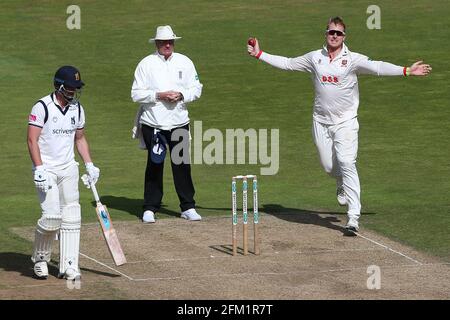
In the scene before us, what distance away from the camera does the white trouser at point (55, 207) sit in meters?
12.8

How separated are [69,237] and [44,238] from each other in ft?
1.08

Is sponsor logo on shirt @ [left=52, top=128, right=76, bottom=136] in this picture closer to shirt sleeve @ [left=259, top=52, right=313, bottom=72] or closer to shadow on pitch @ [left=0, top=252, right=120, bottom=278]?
shadow on pitch @ [left=0, top=252, right=120, bottom=278]

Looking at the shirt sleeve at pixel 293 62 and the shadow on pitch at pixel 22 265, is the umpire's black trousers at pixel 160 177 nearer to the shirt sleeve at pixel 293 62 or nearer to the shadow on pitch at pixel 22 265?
the shirt sleeve at pixel 293 62

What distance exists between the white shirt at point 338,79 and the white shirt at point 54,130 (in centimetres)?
379

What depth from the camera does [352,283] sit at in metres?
13.0

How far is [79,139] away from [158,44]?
10.2 feet

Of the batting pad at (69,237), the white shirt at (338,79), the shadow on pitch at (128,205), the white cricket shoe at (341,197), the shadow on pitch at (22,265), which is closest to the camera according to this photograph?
the batting pad at (69,237)

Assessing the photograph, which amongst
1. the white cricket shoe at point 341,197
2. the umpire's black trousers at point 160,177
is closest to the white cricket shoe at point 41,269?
the umpire's black trousers at point 160,177

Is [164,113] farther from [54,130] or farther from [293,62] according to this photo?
[54,130]

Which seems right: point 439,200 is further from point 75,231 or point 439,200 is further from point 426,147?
point 75,231

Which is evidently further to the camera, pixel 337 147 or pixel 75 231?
pixel 337 147

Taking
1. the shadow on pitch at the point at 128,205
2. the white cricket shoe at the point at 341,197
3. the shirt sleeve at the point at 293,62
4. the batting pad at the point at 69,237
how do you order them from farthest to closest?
the shadow on pitch at the point at 128,205, the white cricket shoe at the point at 341,197, the shirt sleeve at the point at 293,62, the batting pad at the point at 69,237

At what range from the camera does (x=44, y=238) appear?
43.0 feet

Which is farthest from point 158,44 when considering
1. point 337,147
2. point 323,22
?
point 323,22
